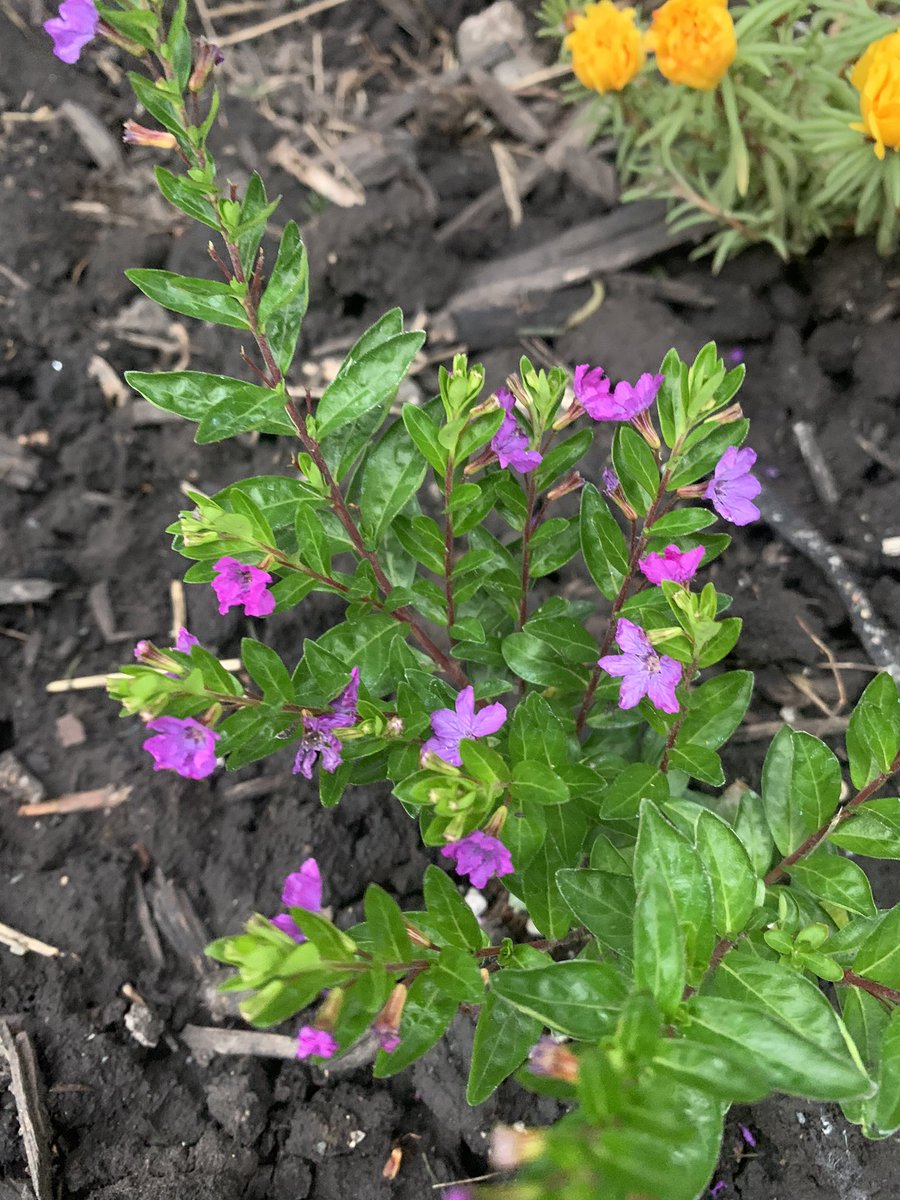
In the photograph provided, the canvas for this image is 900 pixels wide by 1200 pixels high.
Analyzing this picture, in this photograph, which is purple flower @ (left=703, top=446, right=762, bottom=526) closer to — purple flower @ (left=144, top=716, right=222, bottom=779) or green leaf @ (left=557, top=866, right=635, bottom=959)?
green leaf @ (left=557, top=866, right=635, bottom=959)

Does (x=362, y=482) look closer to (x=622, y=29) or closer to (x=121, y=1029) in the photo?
(x=121, y=1029)

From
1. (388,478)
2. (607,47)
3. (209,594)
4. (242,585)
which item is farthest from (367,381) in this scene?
(607,47)

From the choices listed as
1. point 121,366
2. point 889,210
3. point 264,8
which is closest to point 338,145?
point 264,8

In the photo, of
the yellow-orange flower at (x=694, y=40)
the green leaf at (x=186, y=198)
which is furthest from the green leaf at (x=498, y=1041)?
the yellow-orange flower at (x=694, y=40)

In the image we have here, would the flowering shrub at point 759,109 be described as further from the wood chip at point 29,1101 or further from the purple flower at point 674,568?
the wood chip at point 29,1101

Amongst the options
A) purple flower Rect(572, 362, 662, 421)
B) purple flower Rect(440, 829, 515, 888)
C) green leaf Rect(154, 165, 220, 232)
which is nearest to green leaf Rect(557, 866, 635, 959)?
purple flower Rect(440, 829, 515, 888)
